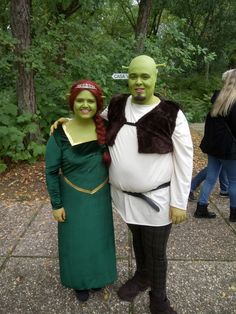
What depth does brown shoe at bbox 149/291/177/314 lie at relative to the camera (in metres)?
2.49

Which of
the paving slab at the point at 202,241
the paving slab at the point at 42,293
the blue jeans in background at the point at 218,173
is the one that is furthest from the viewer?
the blue jeans in background at the point at 218,173

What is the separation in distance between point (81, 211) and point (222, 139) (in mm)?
1969

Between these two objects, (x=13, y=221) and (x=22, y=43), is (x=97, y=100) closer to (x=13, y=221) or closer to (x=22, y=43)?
(x=13, y=221)

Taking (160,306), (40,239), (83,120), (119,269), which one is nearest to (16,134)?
(40,239)

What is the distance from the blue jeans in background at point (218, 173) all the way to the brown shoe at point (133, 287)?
5.23 feet

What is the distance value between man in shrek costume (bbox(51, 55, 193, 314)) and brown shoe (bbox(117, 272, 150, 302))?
37 cm

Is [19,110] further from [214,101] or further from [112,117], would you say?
[112,117]

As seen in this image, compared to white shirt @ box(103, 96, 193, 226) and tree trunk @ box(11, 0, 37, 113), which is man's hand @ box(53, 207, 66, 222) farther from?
tree trunk @ box(11, 0, 37, 113)

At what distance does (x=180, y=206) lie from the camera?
7.42ft

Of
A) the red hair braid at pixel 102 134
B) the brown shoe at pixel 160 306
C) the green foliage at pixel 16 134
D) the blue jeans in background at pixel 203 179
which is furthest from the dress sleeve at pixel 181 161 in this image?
the green foliage at pixel 16 134

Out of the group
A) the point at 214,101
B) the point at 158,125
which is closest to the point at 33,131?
the point at 214,101

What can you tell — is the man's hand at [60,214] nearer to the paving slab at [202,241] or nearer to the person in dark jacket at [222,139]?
the paving slab at [202,241]

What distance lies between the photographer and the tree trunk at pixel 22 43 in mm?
5355

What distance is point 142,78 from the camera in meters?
2.13
